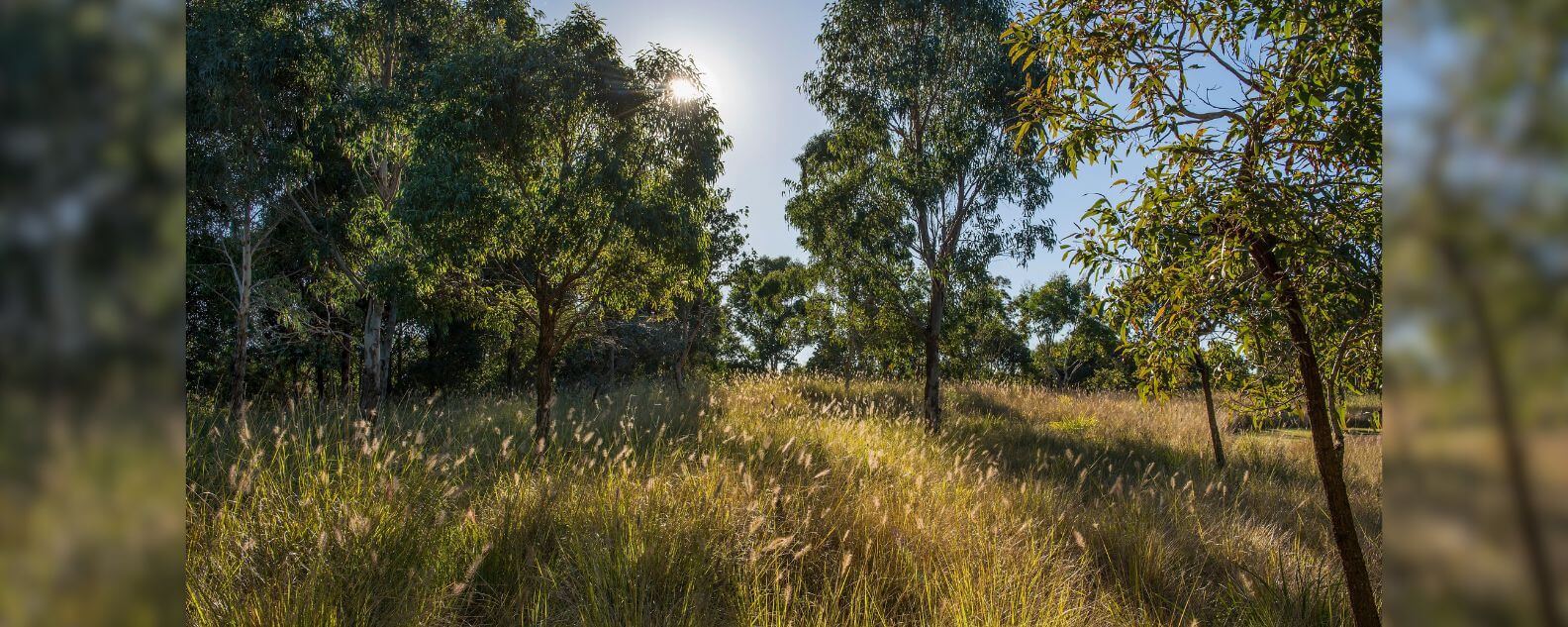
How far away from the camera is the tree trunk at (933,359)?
11.4 meters

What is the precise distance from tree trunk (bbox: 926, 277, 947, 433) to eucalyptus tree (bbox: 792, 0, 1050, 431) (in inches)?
1.0

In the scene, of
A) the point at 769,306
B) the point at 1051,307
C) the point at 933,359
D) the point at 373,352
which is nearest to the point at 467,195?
the point at 373,352

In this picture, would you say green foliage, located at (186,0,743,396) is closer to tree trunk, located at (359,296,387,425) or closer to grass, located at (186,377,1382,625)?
tree trunk, located at (359,296,387,425)

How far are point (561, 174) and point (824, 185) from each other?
6.44 m

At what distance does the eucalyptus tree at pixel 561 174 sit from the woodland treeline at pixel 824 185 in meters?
0.04

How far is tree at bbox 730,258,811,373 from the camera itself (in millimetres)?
14102

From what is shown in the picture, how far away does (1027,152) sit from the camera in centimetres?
1200

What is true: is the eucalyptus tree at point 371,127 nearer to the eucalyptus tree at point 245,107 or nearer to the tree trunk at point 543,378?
the eucalyptus tree at point 245,107

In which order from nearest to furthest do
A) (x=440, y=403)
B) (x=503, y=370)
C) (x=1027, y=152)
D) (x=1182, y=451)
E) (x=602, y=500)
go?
(x=602, y=500) → (x=1182, y=451) → (x=1027, y=152) → (x=440, y=403) → (x=503, y=370)

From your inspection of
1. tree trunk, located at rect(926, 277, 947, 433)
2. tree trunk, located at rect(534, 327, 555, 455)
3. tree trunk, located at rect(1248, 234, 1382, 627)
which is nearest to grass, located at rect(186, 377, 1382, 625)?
tree trunk, located at rect(1248, 234, 1382, 627)
